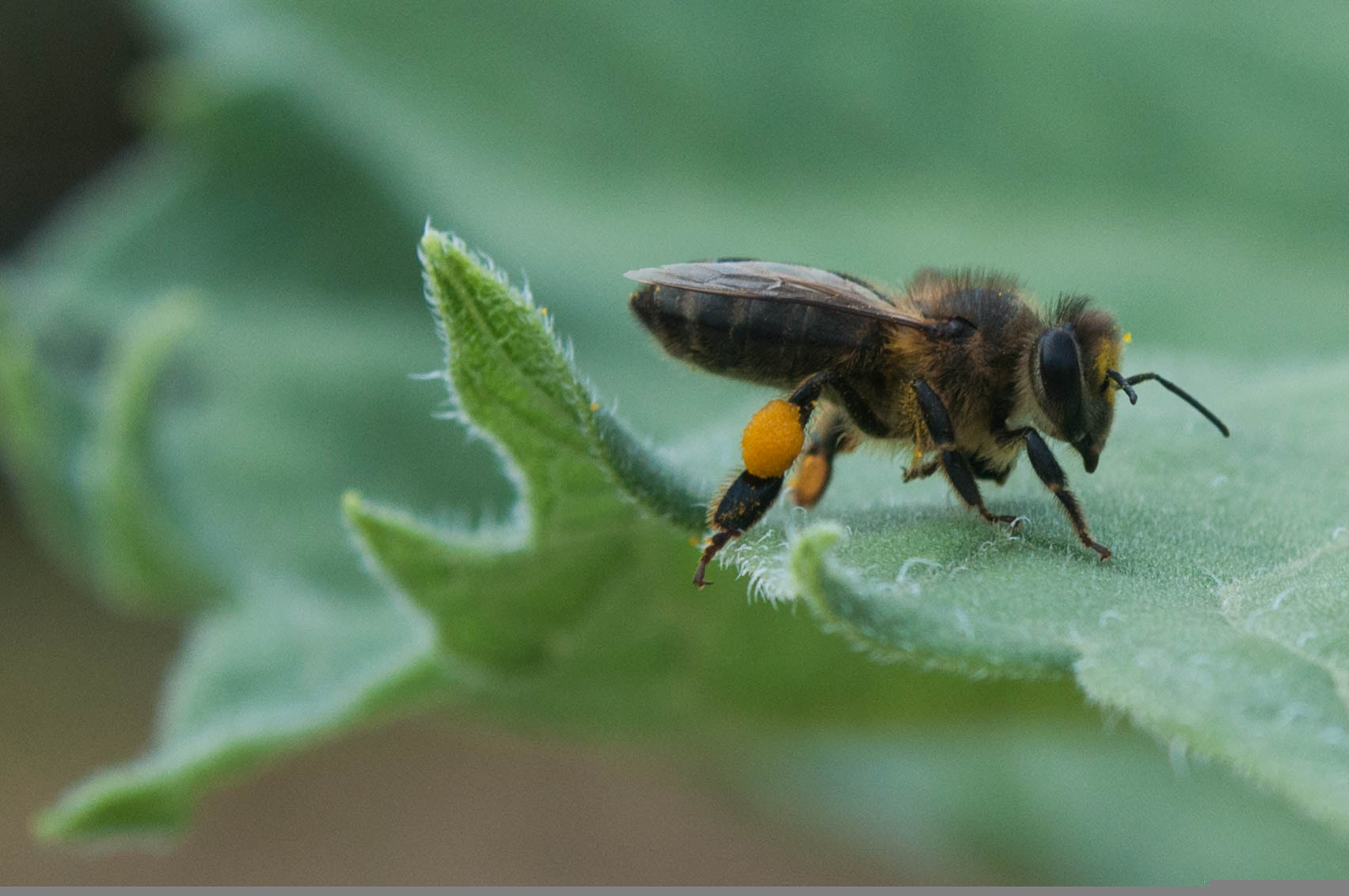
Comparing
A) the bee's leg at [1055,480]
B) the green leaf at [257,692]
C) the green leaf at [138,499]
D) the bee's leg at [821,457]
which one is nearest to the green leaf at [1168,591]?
the bee's leg at [1055,480]

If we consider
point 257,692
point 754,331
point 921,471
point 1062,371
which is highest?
point 754,331

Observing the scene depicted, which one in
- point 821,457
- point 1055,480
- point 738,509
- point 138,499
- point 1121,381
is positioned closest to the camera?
point 738,509

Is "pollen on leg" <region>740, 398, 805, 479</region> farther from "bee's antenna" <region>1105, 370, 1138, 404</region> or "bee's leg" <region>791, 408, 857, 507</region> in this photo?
"bee's antenna" <region>1105, 370, 1138, 404</region>

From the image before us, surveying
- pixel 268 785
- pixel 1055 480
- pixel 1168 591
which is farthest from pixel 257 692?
pixel 268 785

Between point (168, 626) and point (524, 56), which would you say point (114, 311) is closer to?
point (524, 56)

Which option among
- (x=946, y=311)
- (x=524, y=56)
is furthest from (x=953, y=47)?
(x=946, y=311)

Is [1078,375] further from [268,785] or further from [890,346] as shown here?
[268,785]
